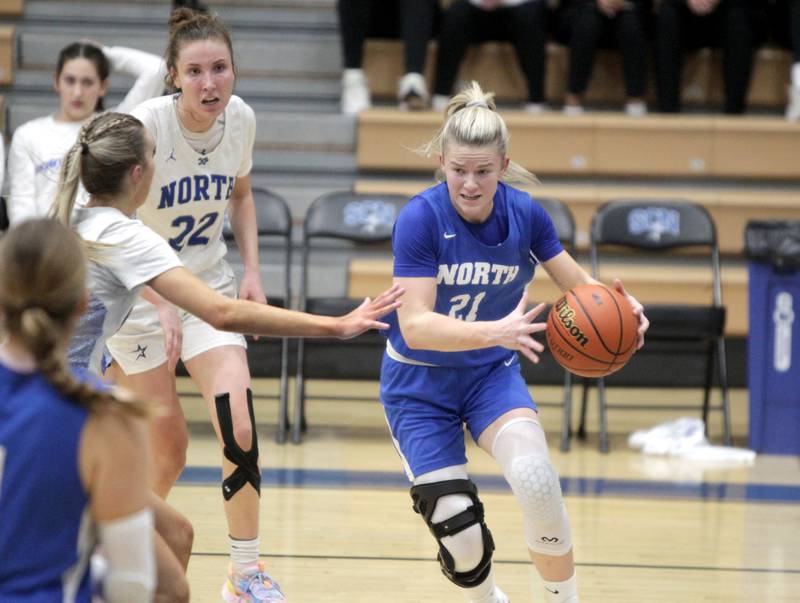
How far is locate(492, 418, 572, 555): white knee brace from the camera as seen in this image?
3230mm

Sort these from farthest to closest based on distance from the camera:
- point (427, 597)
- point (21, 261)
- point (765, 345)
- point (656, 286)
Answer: point (656, 286), point (765, 345), point (427, 597), point (21, 261)

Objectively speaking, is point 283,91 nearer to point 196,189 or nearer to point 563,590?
point 196,189

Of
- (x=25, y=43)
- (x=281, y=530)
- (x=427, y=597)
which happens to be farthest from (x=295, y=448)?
(x=25, y=43)

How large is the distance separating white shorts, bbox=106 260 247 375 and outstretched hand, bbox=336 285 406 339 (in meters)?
1.04

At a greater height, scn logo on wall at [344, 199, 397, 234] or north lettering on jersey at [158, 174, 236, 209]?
north lettering on jersey at [158, 174, 236, 209]

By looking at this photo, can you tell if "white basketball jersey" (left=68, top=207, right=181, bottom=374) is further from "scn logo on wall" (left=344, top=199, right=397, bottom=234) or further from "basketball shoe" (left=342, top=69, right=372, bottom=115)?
"basketball shoe" (left=342, top=69, right=372, bottom=115)

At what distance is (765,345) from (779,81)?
2.73m

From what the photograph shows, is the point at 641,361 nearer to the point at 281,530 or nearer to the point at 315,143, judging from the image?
the point at 315,143

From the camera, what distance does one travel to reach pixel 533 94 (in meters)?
7.83

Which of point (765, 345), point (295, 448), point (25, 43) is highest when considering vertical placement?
point (25, 43)

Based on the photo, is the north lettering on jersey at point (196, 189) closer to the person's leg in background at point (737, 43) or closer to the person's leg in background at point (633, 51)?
the person's leg in background at point (633, 51)

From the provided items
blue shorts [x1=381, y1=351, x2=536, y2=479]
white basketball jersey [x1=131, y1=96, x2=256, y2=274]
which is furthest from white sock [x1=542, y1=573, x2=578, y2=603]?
white basketball jersey [x1=131, y1=96, x2=256, y2=274]

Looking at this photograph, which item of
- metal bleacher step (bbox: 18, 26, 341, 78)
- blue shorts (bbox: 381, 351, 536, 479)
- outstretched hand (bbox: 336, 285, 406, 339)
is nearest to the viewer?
outstretched hand (bbox: 336, 285, 406, 339)

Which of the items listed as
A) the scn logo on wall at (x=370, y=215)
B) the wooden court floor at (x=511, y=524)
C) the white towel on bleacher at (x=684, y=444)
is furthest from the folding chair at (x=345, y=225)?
the white towel on bleacher at (x=684, y=444)
